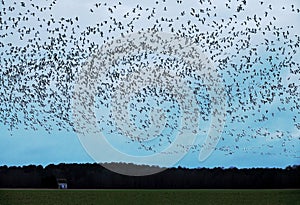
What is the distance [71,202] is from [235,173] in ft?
93.9

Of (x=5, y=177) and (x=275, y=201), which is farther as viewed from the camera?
(x=5, y=177)

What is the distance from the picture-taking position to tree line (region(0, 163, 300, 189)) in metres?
74.6

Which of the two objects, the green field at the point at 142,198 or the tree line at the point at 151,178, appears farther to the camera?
the tree line at the point at 151,178

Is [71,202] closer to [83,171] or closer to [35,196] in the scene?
[35,196]

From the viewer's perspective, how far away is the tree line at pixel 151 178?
7462 cm

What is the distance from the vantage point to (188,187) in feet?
243

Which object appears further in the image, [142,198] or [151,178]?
[151,178]

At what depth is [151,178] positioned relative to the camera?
75.9 meters

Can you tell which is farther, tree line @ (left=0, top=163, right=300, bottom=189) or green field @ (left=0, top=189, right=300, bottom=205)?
tree line @ (left=0, top=163, right=300, bottom=189)

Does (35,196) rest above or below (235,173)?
below

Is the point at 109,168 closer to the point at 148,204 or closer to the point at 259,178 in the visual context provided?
the point at 259,178

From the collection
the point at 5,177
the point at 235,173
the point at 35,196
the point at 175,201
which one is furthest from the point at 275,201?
the point at 5,177

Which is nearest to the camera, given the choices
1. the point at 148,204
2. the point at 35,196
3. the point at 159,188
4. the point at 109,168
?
the point at 148,204

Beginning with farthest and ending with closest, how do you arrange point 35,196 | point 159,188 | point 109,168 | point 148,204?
1. point 109,168
2. point 159,188
3. point 35,196
4. point 148,204
